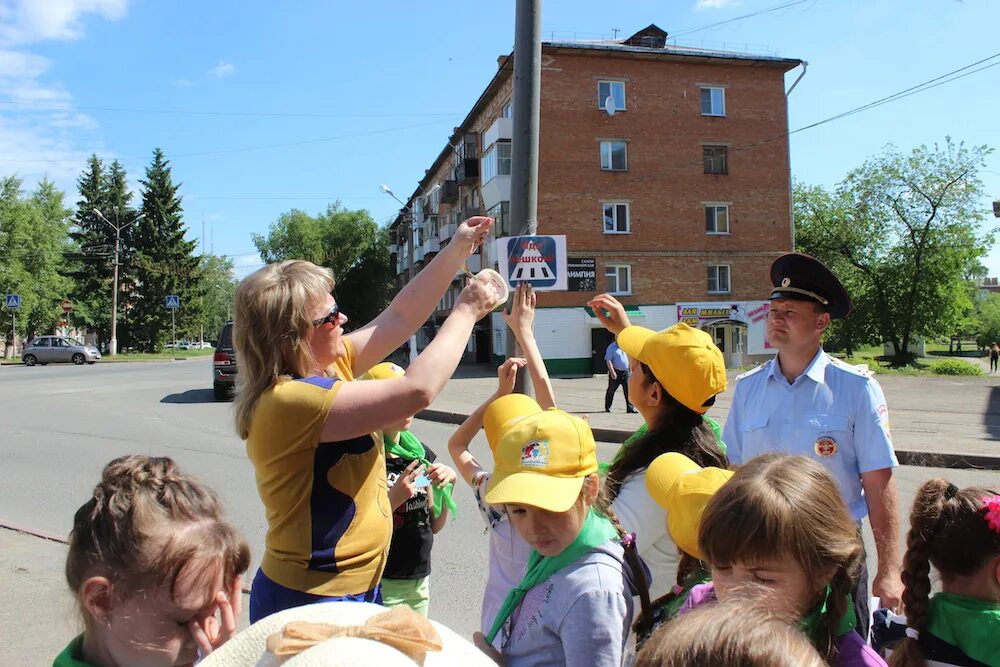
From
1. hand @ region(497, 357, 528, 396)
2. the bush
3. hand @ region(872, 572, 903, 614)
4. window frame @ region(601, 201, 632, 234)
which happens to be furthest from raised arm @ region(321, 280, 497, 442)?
window frame @ region(601, 201, 632, 234)

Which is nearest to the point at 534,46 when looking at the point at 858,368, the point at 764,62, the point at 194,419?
the point at 858,368

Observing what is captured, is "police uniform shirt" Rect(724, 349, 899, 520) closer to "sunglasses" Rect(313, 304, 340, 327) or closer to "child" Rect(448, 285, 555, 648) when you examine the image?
"child" Rect(448, 285, 555, 648)

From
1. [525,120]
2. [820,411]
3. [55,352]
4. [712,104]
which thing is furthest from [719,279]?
[55,352]

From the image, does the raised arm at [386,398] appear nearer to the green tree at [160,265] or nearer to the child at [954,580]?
the child at [954,580]

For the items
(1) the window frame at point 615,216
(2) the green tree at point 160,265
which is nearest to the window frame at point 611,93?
(1) the window frame at point 615,216

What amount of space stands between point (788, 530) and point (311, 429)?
124 cm

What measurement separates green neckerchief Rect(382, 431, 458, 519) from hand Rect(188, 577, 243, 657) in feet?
5.16

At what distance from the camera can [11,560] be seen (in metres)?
5.46

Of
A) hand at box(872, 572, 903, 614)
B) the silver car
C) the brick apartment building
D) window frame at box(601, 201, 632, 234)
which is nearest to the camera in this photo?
hand at box(872, 572, 903, 614)

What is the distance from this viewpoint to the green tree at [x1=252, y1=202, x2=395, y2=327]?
67562mm

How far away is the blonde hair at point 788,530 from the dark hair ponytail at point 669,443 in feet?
2.21

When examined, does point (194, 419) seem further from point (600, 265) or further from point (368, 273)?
point (368, 273)

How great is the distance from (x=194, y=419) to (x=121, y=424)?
4.33ft

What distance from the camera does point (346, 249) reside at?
7369 cm
